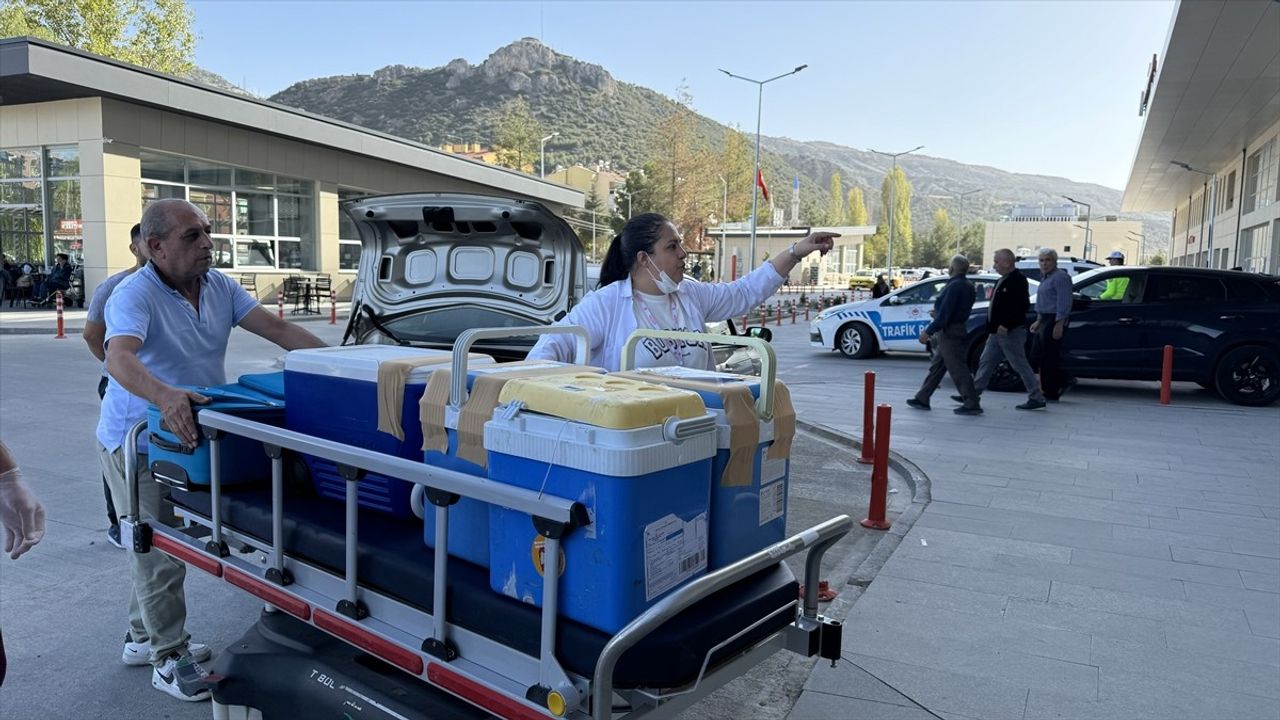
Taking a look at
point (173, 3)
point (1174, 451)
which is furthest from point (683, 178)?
point (1174, 451)

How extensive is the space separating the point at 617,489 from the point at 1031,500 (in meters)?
5.43

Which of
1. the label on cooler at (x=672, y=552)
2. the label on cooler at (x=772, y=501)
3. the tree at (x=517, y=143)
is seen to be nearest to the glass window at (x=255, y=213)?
the label on cooler at (x=772, y=501)

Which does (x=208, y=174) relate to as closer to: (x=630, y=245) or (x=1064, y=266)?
(x=1064, y=266)

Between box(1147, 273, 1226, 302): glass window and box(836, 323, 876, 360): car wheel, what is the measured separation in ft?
17.9

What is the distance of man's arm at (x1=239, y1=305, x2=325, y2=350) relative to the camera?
142 inches

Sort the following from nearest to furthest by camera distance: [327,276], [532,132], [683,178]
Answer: [327,276], [683,178], [532,132]

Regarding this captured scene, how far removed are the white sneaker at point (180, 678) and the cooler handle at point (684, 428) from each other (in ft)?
7.32

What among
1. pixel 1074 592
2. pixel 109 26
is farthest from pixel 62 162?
pixel 1074 592

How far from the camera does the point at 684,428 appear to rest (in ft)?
6.32

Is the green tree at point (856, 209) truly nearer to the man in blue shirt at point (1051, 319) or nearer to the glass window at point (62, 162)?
the glass window at point (62, 162)

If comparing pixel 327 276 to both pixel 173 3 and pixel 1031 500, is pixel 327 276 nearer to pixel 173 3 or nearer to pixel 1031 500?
pixel 173 3

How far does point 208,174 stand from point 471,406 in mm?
27720

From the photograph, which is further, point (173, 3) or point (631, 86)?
point (631, 86)

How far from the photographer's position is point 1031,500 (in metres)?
6.29
